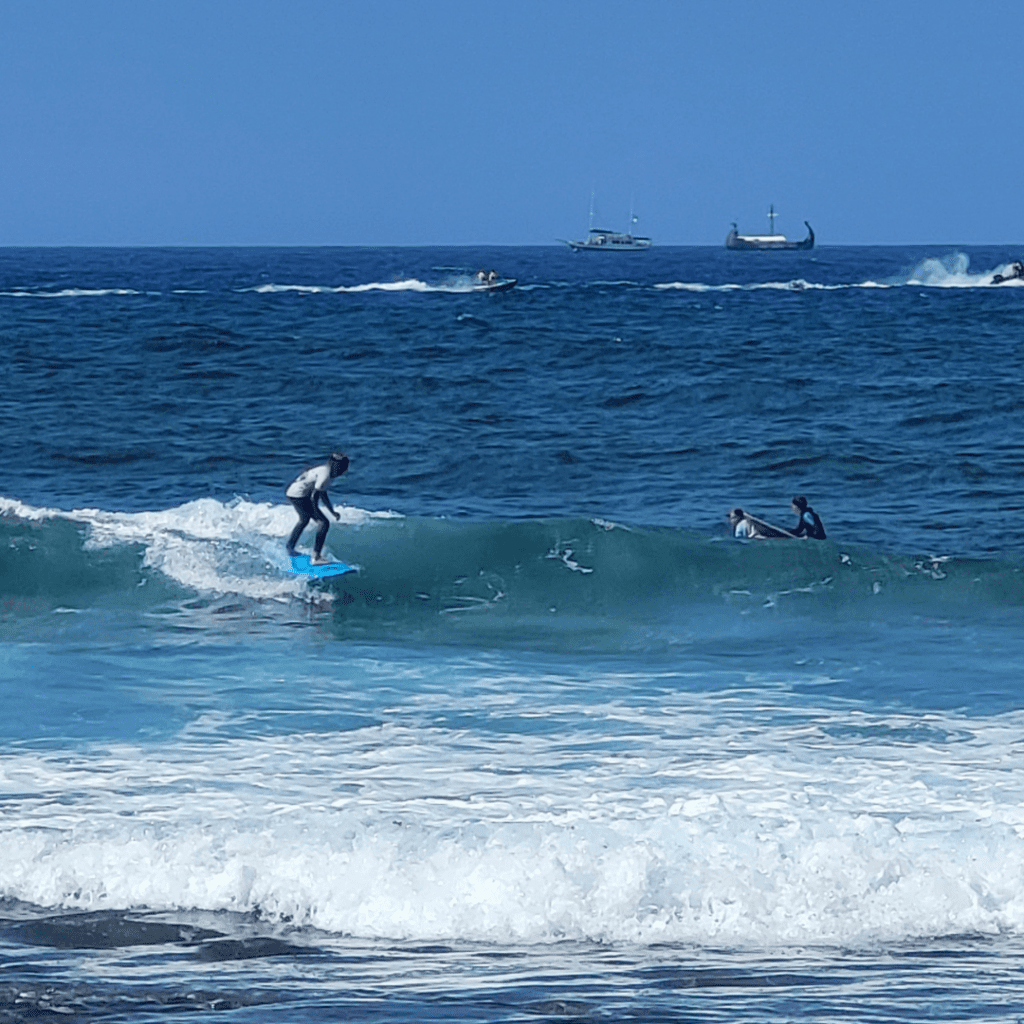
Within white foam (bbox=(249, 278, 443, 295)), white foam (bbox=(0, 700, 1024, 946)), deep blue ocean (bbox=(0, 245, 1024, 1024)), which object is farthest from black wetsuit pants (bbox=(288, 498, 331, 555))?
white foam (bbox=(249, 278, 443, 295))

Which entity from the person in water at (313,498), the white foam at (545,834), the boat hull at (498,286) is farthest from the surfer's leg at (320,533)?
the boat hull at (498,286)

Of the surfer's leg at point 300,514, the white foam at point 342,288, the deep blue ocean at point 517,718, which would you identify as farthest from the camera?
the white foam at point 342,288

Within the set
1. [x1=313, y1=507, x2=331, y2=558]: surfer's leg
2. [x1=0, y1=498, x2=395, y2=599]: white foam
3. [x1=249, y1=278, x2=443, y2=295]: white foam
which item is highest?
[x1=249, y1=278, x2=443, y2=295]: white foam

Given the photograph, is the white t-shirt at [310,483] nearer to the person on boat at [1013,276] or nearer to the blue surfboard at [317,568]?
the blue surfboard at [317,568]

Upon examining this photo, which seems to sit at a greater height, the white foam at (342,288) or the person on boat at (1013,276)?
the person on boat at (1013,276)

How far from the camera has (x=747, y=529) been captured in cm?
2070

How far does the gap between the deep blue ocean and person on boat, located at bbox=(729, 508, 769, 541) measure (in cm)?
38

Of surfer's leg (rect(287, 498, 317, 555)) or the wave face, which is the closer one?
the wave face

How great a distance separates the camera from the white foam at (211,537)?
754 inches

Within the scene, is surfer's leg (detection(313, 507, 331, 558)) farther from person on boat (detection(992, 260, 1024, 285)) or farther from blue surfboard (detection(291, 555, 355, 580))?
person on boat (detection(992, 260, 1024, 285))

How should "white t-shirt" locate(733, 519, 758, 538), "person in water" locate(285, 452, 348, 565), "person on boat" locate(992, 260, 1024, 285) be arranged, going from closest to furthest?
"person in water" locate(285, 452, 348, 565) → "white t-shirt" locate(733, 519, 758, 538) → "person on boat" locate(992, 260, 1024, 285)

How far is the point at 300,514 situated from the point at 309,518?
0.47 feet

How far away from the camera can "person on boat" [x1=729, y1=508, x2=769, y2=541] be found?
20594 millimetres

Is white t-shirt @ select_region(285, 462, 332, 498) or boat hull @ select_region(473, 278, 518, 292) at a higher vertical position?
boat hull @ select_region(473, 278, 518, 292)
